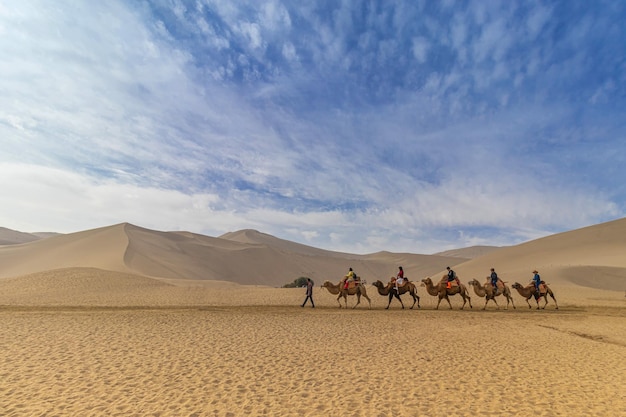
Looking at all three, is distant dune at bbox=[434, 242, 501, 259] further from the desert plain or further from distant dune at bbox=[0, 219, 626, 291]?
the desert plain

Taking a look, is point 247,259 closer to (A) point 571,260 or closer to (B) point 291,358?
(A) point 571,260

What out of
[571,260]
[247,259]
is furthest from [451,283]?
[247,259]

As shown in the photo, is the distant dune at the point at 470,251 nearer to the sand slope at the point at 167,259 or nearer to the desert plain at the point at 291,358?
the sand slope at the point at 167,259

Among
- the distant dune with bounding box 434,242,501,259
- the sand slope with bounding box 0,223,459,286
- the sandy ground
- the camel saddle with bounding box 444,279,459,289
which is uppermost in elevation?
the distant dune with bounding box 434,242,501,259

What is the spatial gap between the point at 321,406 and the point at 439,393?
2372mm

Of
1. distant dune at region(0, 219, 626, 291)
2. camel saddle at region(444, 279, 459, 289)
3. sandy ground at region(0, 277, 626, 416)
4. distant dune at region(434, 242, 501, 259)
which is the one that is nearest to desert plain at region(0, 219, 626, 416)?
sandy ground at region(0, 277, 626, 416)

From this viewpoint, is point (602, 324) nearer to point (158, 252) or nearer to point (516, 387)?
point (516, 387)

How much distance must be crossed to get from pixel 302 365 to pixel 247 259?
211ft

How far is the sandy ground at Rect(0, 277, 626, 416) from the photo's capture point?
6438 millimetres

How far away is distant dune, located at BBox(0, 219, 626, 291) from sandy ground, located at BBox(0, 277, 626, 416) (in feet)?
80.2

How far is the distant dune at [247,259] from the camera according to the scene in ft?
136

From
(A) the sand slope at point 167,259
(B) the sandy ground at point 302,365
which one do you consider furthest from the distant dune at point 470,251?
(B) the sandy ground at point 302,365

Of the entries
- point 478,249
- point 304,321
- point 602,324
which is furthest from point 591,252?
point 478,249

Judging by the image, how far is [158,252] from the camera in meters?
59.2
